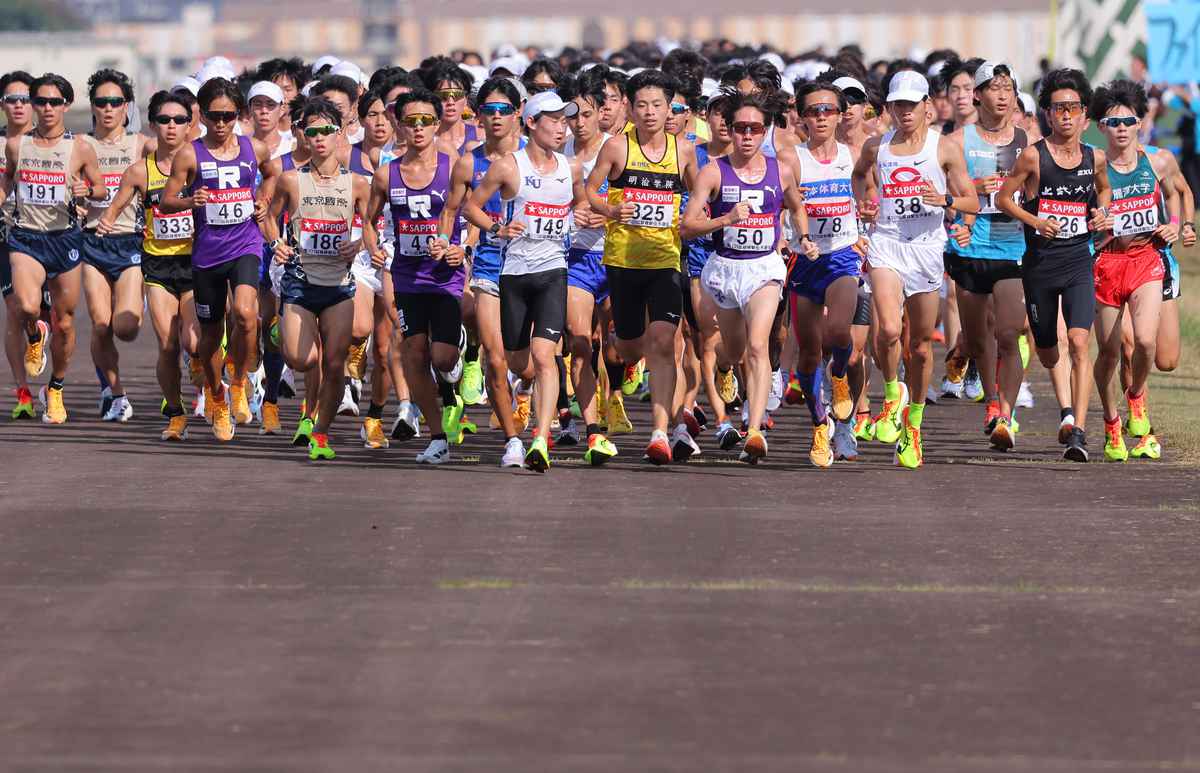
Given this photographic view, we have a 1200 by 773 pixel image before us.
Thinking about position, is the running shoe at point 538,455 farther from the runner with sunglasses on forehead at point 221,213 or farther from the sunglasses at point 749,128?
the runner with sunglasses on forehead at point 221,213

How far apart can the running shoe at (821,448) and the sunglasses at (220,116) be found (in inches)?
163

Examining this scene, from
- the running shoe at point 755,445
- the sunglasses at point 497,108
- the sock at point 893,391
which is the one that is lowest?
the running shoe at point 755,445

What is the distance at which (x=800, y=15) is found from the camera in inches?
5438

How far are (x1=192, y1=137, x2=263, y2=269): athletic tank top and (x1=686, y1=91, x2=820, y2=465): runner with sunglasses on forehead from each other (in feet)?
9.90

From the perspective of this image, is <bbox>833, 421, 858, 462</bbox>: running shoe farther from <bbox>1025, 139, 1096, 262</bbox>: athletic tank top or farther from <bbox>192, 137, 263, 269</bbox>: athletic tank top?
<bbox>192, 137, 263, 269</bbox>: athletic tank top

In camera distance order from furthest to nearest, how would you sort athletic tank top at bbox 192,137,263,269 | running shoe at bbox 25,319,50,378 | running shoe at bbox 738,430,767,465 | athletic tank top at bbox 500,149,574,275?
running shoe at bbox 25,319,50,378 → athletic tank top at bbox 192,137,263,269 → athletic tank top at bbox 500,149,574,275 → running shoe at bbox 738,430,767,465

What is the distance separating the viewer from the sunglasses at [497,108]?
14.3m

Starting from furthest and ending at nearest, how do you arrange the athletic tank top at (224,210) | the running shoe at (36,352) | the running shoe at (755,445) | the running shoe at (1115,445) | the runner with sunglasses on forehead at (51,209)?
the running shoe at (36,352) < the runner with sunglasses on forehead at (51,209) < the athletic tank top at (224,210) < the running shoe at (1115,445) < the running shoe at (755,445)

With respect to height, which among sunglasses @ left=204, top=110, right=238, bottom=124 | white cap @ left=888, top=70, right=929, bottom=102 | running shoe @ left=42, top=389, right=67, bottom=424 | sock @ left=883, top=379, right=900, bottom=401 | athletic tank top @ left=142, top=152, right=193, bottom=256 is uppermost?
white cap @ left=888, top=70, right=929, bottom=102

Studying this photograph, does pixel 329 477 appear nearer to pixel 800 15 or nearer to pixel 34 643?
pixel 34 643

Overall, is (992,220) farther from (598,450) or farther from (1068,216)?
(598,450)

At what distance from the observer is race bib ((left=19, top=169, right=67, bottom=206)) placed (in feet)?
55.1

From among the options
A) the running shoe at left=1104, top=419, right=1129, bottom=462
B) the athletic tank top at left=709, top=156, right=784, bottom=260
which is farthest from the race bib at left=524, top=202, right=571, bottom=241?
the running shoe at left=1104, top=419, right=1129, bottom=462

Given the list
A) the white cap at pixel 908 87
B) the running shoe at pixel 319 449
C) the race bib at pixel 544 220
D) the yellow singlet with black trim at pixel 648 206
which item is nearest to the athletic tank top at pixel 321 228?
the running shoe at pixel 319 449
